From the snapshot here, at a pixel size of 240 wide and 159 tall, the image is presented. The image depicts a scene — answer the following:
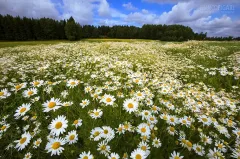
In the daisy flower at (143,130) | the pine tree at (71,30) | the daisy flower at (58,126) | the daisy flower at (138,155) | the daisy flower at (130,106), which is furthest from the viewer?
the pine tree at (71,30)

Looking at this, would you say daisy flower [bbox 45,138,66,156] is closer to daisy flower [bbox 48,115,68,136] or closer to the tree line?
daisy flower [bbox 48,115,68,136]

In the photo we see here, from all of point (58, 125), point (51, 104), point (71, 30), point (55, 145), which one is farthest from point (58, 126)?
point (71, 30)

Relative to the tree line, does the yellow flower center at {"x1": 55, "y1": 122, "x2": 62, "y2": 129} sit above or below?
→ below

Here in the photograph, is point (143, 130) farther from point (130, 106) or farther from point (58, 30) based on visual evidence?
point (58, 30)

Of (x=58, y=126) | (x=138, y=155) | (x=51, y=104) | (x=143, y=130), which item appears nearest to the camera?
(x=138, y=155)

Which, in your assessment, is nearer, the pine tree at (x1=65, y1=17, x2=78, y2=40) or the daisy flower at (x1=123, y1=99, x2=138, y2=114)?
the daisy flower at (x1=123, y1=99, x2=138, y2=114)

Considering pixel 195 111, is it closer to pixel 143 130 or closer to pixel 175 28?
pixel 143 130

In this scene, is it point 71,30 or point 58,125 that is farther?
point 71,30

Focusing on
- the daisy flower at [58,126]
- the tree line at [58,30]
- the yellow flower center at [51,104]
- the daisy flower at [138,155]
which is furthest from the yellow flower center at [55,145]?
the tree line at [58,30]

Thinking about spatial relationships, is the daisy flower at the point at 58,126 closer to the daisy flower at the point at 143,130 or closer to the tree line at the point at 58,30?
the daisy flower at the point at 143,130

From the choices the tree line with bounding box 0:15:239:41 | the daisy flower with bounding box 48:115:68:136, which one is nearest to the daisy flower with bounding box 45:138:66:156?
the daisy flower with bounding box 48:115:68:136

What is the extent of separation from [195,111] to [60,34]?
61088 mm

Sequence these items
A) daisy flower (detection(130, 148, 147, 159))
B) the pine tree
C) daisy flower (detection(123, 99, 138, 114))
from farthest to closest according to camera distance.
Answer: the pine tree
daisy flower (detection(123, 99, 138, 114))
daisy flower (detection(130, 148, 147, 159))

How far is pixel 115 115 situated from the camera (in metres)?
2.49
